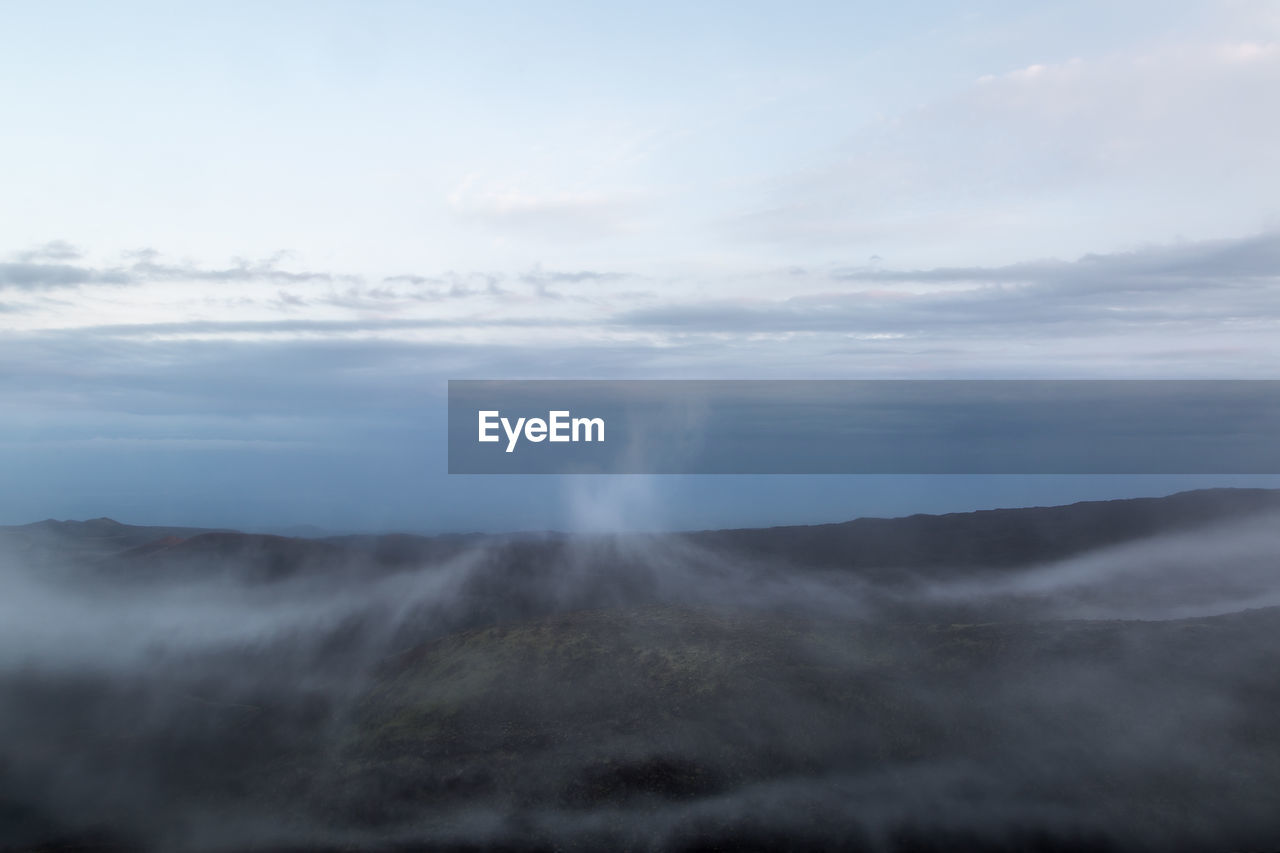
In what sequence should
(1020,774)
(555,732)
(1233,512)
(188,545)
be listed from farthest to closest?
(1233,512) → (188,545) → (555,732) → (1020,774)

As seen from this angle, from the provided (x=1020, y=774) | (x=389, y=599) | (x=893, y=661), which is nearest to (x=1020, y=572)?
(x=893, y=661)

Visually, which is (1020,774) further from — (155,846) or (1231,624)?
(155,846)

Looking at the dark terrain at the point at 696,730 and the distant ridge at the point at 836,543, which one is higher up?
the dark terrain at the point at 696,730

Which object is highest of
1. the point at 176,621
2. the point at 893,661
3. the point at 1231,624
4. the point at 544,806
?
the point at 1231,624

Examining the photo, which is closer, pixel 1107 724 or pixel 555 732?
pixel 1107 724

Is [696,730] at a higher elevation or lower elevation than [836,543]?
higher

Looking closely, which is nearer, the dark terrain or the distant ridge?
the dark terrain

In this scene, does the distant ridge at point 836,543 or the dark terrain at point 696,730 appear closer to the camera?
the dark terrain at point 696,730

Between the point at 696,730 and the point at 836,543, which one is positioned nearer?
the point at 696,730
